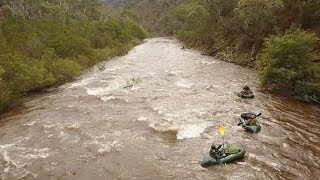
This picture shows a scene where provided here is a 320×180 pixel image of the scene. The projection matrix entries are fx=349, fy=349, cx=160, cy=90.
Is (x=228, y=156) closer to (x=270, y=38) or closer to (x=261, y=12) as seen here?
(x=270, y=38)

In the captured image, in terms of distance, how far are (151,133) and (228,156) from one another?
5101 mm

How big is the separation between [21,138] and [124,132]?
17.8 ft

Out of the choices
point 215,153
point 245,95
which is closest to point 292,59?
point 245,95

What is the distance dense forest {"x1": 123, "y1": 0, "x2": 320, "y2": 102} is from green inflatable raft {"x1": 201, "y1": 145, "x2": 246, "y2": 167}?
34.9 ft

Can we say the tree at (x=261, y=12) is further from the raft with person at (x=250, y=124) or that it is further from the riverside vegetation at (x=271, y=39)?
the raft with person at (x=250, y=124)

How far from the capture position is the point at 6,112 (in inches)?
904

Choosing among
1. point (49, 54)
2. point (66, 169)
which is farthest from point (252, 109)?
point (49, 54)

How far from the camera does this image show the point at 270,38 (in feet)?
89.8

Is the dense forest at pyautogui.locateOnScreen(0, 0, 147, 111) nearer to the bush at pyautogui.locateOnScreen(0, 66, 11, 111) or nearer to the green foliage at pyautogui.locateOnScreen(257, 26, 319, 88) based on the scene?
the bush at pyautogui.locateOnScreen(0, 66, 11, 111)

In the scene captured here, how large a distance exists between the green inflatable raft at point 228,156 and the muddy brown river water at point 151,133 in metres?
0.25

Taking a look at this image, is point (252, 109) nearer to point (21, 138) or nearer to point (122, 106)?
point (122, 106)

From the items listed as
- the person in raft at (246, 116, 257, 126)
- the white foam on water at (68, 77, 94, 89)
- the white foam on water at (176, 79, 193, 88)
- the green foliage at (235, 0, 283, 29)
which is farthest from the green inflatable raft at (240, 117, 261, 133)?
the green foliage at (235, 0, 283, 29)

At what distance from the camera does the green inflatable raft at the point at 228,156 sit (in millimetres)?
15023

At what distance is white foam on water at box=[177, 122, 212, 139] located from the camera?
18.4m
